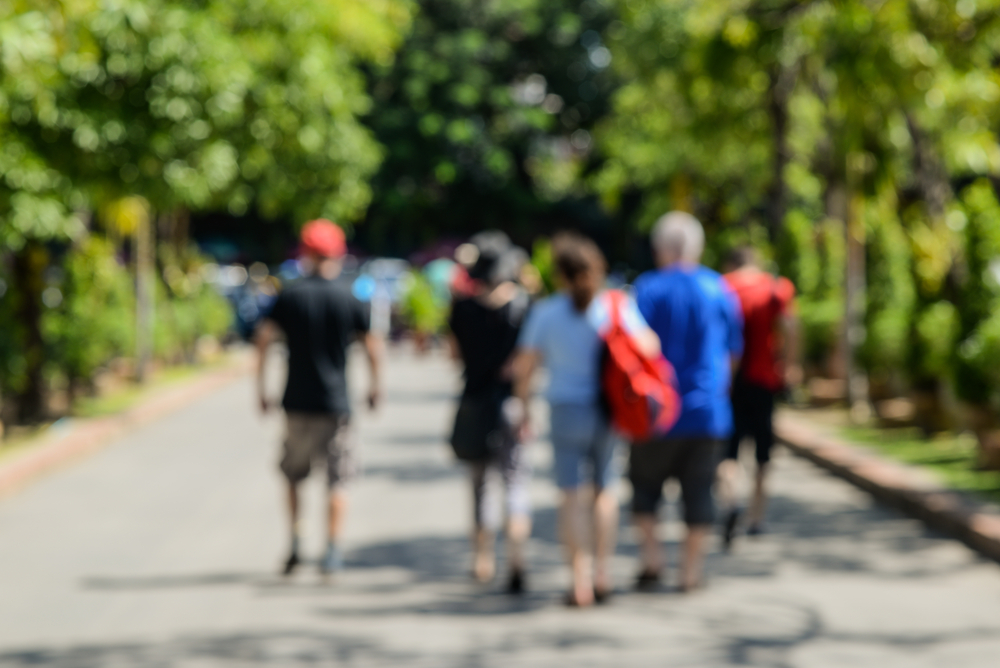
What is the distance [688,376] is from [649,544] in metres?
0.94

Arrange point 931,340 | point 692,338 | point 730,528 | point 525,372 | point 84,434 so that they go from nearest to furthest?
point 525,372 < point 692,338 < point 730,528 < point 931,340 < point 84,434

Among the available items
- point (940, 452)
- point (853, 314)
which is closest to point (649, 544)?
point (940, 452)

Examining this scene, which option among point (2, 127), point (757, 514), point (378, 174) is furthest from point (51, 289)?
point (378, 174)

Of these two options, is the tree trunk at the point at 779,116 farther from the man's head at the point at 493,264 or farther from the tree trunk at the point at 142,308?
the man's head at the point at 493,264

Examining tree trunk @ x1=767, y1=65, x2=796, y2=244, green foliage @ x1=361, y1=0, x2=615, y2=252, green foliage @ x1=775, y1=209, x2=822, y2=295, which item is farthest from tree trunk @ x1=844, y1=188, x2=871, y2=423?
green foliage @ x1=361, y1=0, x2=615, y2=252

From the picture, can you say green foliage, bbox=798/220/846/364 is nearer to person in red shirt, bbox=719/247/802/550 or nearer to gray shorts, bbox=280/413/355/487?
person in red shirt, bbox=719/247/802/550

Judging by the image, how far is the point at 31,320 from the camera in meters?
16.9

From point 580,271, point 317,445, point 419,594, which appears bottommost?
point 419,594

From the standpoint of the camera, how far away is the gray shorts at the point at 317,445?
27.5 ft

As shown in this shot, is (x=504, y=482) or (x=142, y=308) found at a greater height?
(x=142, y=308)

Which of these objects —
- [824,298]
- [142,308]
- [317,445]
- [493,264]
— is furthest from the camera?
[142,308]

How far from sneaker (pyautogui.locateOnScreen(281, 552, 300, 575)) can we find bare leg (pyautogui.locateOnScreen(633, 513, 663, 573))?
192 centimetres

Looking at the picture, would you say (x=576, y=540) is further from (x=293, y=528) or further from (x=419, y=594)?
(x=293, y=528)

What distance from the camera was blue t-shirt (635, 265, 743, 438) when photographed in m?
7.59
